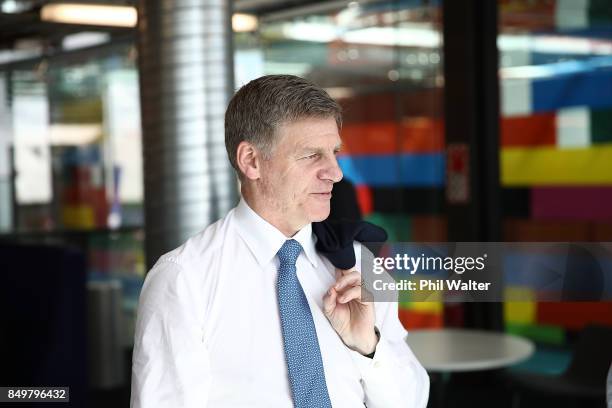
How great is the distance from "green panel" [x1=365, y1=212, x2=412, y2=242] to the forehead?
5250 mm

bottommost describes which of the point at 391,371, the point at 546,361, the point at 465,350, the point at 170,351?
the point at 546,361

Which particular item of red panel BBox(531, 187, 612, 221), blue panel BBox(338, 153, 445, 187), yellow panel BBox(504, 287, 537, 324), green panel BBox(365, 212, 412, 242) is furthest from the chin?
green panel BBox(365, 212, 412, 242)

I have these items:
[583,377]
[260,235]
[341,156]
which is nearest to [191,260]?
[260,235]

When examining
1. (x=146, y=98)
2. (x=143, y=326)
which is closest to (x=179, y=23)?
(x=146, y=98)

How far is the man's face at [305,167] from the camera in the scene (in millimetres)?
2160

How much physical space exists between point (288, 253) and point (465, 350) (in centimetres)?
265

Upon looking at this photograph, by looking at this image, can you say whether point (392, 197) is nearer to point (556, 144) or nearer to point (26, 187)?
point (556, 144)

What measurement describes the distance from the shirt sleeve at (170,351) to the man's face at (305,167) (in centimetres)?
33

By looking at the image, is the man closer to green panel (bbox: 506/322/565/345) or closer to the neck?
the neck

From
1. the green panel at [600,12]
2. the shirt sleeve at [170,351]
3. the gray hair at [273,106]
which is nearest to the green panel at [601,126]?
the green panel at [600,12]

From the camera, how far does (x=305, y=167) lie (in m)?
2.18

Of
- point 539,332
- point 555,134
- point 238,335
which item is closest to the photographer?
point 238,335

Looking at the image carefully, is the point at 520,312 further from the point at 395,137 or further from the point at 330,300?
the point at 330,300

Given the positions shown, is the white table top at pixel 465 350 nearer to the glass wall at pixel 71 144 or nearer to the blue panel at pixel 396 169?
the blue panel at pixel 396 169
